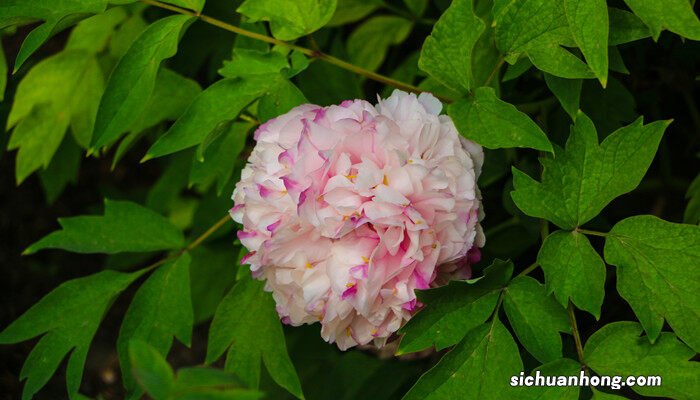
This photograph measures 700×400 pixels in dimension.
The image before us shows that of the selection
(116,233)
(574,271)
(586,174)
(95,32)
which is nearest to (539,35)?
(586,174)

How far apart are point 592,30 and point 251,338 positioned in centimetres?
73

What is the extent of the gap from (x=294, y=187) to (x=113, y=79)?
39 centimetres

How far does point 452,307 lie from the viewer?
1173 mm

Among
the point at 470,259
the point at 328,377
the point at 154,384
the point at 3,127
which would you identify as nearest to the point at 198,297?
the point at 328,377

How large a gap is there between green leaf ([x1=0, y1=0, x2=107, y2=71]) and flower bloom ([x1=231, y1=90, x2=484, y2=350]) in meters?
0.37

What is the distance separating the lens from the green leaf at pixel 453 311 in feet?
3.76

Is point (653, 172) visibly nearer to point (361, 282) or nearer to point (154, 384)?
point (361, 282)

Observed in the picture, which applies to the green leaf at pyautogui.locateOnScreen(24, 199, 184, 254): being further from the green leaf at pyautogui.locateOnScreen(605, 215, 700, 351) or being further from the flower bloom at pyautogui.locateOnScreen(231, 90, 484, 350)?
the green leaf at pyautogui.locateOnScreen(605, 215, 700, 351)

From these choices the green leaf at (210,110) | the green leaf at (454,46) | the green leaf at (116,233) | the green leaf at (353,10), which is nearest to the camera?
the green leaf at (454,46)

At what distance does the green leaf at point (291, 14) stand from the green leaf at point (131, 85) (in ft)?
0.45

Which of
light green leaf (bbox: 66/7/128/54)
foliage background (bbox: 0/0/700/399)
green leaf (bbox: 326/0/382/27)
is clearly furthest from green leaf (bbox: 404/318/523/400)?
light green leaf (bbox: 66/7/128/54)

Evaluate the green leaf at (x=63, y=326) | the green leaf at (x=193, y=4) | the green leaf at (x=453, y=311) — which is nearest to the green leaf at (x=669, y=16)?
the green leaf at (x=453, y=311)

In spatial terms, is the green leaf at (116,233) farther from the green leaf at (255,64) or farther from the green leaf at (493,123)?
the green leaf at (493,123)

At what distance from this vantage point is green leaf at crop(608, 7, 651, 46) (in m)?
1.18
